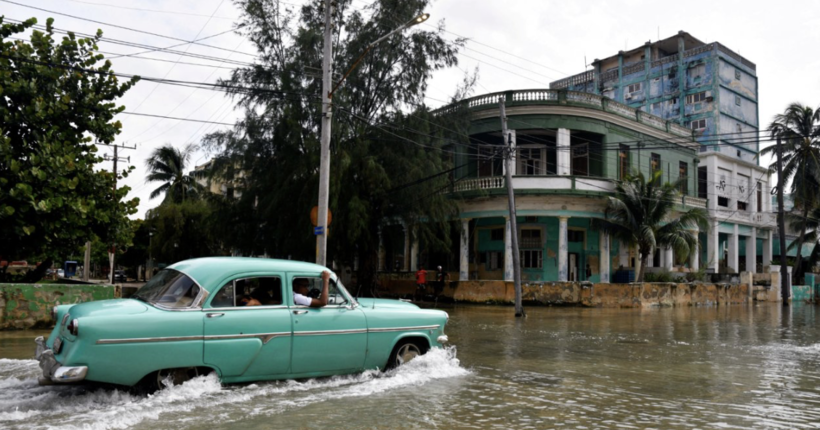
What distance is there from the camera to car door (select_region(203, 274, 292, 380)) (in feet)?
22.4

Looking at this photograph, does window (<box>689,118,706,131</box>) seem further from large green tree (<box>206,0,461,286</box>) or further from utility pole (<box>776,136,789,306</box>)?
large green tree (<box>206,0,461,286</box>)

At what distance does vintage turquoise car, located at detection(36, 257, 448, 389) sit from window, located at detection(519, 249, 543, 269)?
2219cm

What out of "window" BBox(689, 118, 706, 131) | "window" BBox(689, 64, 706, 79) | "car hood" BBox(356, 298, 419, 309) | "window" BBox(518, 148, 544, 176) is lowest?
"car hood" BBox(356, 298, 419, 309)

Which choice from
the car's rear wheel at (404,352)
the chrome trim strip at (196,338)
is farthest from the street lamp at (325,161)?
the chrome trim strip at (196,338)

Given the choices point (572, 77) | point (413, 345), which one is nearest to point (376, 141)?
point (413, 345)

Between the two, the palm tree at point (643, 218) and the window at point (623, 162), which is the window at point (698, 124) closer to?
the window at point (623, 162)

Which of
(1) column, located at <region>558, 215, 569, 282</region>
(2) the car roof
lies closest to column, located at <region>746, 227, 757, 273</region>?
(1) column, located at <region>558, 215, 569, 282</region>

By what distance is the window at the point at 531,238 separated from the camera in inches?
1182

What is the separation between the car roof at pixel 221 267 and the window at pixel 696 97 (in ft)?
Result: 138

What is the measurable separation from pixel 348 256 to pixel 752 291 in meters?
21.9

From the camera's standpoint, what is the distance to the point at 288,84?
2306cm

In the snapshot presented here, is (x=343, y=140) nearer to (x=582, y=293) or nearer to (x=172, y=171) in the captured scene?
(x=582, y=293)

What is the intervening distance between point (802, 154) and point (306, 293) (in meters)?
40.5

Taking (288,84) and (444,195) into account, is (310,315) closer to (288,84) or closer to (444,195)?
(288,84)
